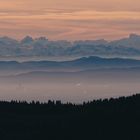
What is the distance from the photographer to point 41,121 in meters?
179

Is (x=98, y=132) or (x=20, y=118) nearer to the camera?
(x=98, y=132)

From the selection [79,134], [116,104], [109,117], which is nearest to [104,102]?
[116,104]

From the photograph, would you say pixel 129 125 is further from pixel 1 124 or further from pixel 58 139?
pixel 1 124

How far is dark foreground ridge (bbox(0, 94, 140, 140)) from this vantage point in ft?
484

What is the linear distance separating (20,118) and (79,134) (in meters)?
45.1

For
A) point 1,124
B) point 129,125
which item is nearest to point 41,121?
point 1,124

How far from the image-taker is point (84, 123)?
15725 centimetres

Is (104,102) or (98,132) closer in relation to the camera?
(98,132)

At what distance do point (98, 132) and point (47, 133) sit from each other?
41.1 ft

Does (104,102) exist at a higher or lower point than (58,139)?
higher

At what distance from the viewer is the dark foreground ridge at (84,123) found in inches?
5812

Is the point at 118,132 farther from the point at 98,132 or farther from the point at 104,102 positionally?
the point at 104,102

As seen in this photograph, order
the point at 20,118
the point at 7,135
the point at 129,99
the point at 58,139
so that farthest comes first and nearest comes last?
the point at 20,118, the point at 129,99, the point at 7,135, the point at 58,139

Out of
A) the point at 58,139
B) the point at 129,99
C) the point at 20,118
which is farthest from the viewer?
the point at 20,118
